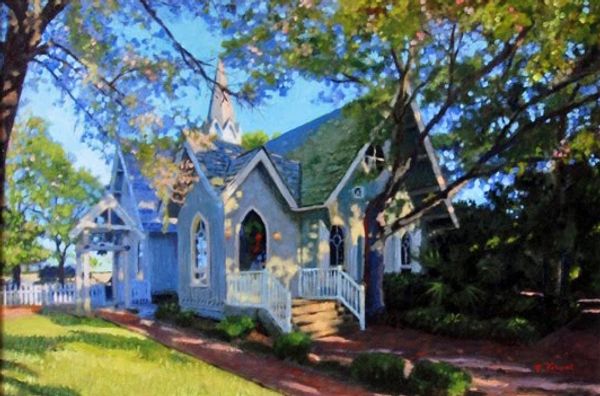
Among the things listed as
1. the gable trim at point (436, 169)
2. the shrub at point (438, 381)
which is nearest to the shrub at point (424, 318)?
the gable trim at point (436, 169)

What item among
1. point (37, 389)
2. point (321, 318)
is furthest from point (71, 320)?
point (321, 318)

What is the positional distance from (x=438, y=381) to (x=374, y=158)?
17.8ft

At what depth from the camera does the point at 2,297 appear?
3396 millimetres

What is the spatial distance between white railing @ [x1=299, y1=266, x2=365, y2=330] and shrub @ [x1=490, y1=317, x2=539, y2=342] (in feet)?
6.73

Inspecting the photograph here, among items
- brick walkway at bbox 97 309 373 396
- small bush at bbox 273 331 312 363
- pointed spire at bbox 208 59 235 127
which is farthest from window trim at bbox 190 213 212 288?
pointed spire at bbox 208 59 235 127

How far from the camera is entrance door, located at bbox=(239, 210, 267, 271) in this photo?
10.4m

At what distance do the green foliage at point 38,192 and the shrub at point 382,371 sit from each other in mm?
3694

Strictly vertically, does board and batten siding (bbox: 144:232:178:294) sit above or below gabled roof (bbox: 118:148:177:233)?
below

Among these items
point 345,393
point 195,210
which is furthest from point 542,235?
point 195,210

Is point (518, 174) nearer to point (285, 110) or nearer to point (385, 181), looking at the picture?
point (385, 181)

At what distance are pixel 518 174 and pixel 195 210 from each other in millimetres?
5232

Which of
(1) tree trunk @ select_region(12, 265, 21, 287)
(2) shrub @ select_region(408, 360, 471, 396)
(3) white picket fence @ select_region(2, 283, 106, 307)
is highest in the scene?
(1) tree trunk @ select_region(12, 265, 21, 287)

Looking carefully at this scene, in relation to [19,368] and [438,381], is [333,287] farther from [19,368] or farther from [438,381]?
[19,368]

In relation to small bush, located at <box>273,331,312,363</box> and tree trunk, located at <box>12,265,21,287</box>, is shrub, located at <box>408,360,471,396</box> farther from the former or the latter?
tree trunk, located at <box>12,265,21,287</box>
